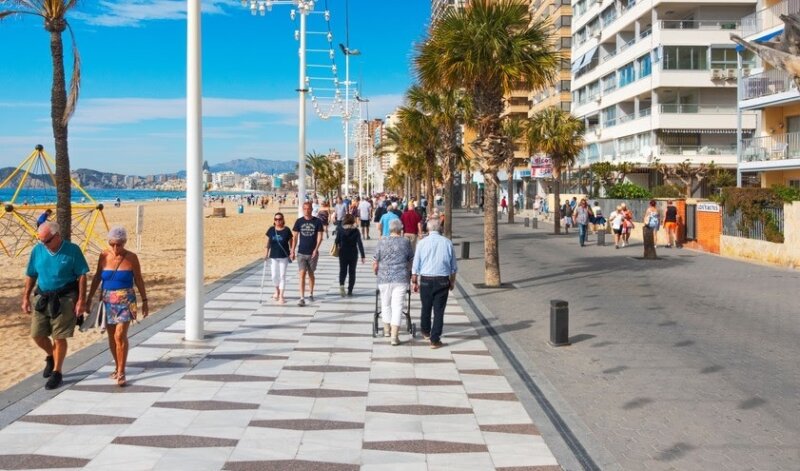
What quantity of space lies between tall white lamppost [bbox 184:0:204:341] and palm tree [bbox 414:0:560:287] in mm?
6747

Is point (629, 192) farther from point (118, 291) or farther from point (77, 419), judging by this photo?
point (77, 419)

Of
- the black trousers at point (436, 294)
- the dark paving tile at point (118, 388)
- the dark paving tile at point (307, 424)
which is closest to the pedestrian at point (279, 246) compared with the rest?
the black trousers at point (436, 294)

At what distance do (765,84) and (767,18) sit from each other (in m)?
2.72

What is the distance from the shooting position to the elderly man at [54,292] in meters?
7.85

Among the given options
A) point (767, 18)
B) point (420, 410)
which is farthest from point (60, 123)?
point (767, 18)

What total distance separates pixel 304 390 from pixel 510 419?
2082mm

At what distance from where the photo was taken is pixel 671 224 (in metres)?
28.1

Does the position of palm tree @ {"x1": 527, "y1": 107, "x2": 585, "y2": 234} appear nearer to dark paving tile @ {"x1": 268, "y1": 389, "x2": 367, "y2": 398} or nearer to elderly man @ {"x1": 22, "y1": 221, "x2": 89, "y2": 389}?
dark paving tile @ {"x1": 268, "y1": 389, "x2": 367, "y2": 398}

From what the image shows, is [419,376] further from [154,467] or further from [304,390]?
[154,467]

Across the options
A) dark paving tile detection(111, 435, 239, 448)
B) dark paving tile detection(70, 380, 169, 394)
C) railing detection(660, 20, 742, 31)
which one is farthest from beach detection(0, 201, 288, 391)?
railing detection(660, 20, 742, 31)

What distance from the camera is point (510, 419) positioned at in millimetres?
6930

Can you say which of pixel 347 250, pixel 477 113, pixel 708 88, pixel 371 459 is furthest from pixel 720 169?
pixel 371 459

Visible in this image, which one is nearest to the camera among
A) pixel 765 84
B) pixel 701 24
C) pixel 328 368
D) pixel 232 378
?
pixel 232 378

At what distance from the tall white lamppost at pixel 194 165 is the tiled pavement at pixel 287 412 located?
42cm
